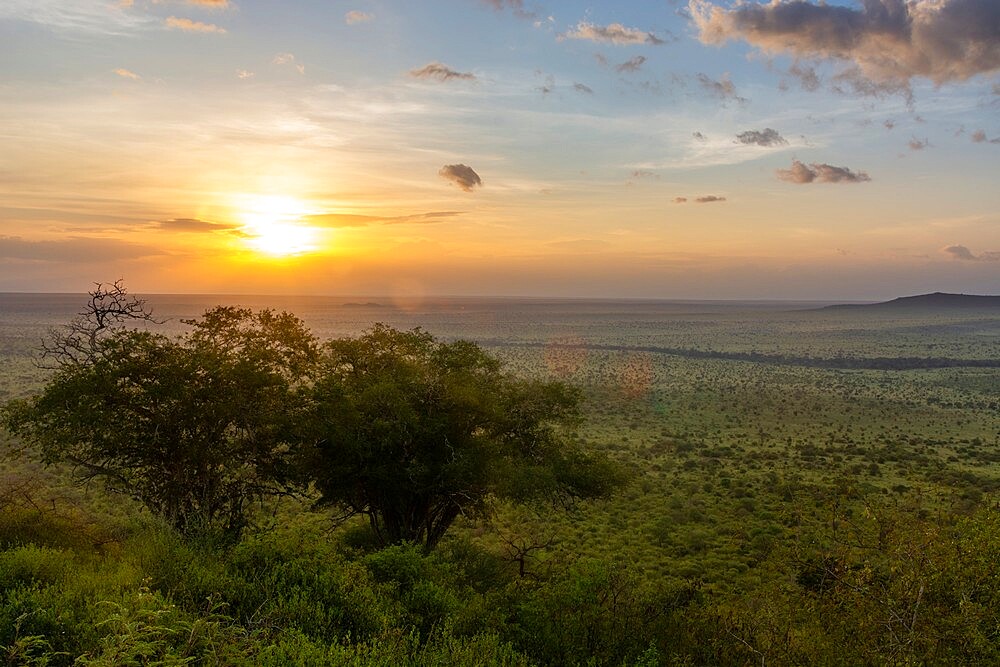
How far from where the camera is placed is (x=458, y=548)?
21.7m

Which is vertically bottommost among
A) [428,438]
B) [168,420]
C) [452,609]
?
[452,609]

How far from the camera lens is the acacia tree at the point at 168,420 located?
17.3 metres

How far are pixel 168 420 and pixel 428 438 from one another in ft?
24.5

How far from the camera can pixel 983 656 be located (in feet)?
36.8

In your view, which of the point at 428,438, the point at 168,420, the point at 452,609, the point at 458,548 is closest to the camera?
the point at 452,609

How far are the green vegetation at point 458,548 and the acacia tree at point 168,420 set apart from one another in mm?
121

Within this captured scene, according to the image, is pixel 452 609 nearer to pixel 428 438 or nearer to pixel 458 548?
pixel 428 438

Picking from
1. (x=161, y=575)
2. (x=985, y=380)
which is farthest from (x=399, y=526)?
(x=985, y=380)

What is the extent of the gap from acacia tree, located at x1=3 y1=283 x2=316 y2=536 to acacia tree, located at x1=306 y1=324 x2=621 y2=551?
1.75 m

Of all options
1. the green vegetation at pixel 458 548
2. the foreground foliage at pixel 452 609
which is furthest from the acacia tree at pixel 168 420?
the foreground foliage at pixel 452 609

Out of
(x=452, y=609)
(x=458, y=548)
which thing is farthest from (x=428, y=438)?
(x=452, y=609)

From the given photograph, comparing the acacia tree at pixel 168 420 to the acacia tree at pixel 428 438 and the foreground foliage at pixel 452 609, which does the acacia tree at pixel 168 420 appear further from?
the foreground foliage at pixel 452 609

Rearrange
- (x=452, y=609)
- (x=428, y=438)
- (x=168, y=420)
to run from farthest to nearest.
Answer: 1. (x=428, y=438)
2. (x=168, y=420)
3. (x=452, y=609)

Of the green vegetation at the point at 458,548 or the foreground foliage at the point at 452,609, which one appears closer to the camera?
the foreground foliage at the point at 452,609
